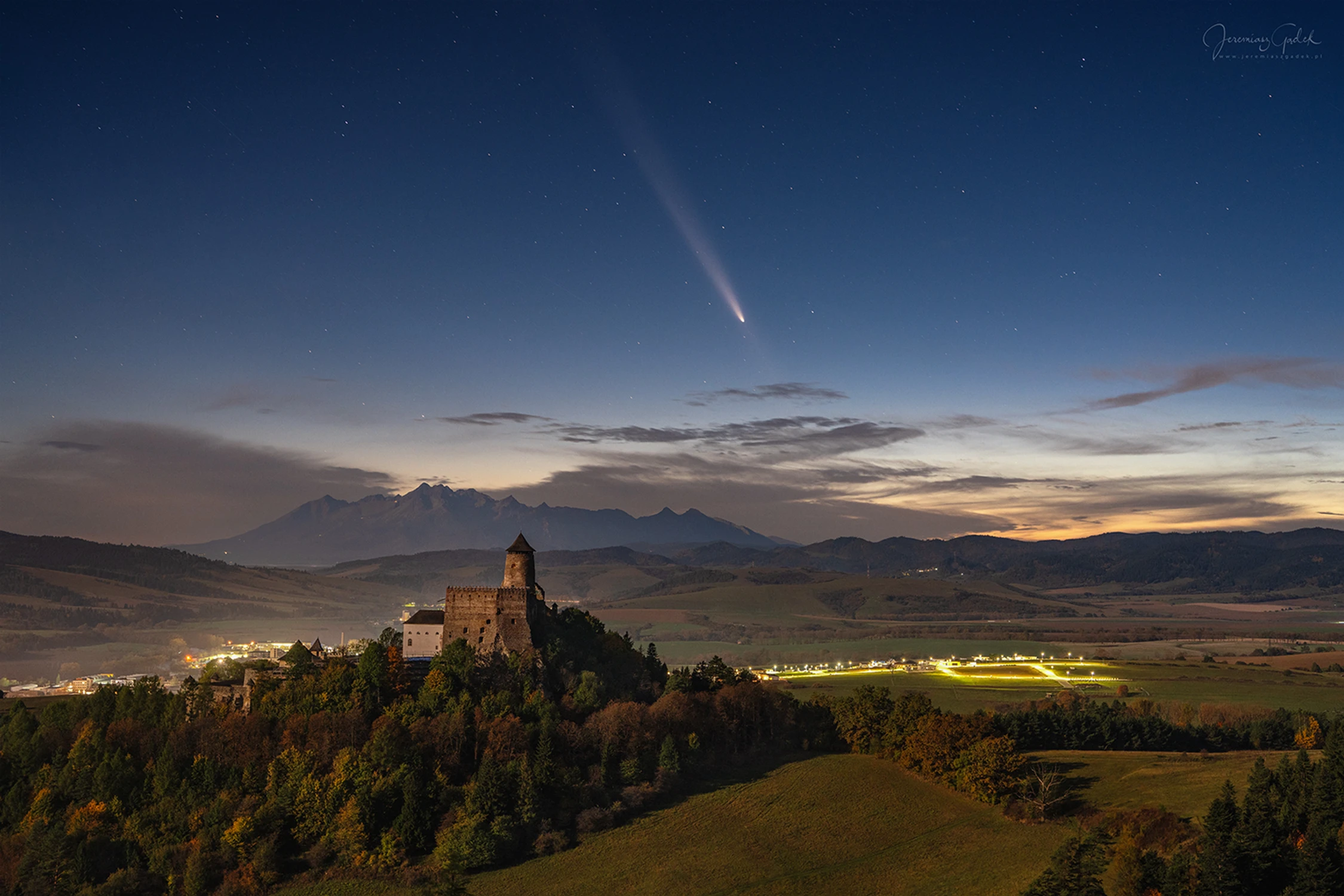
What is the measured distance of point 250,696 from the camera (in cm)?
8825

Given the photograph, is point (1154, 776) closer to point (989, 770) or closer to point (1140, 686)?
point (989, 770)

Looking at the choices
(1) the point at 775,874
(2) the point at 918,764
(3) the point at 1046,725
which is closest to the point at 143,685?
(1) the point at 775,874

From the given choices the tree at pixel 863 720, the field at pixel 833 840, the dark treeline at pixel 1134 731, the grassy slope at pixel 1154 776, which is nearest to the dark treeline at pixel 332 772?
the field at pixel 833 840

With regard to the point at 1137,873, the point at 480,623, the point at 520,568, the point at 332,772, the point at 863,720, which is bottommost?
the point at 1137,873

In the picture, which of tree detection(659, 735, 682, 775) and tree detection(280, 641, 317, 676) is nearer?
tree detection(659, 735, 682, 775)

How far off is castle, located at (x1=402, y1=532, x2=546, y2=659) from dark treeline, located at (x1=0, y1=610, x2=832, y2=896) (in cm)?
229

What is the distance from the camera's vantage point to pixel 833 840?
7950cm

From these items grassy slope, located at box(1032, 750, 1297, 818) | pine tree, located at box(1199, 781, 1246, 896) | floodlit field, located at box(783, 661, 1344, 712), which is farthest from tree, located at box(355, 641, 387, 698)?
floodlit field, located at box(783, 661, 1344, 712)

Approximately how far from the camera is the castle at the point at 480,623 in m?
94.6

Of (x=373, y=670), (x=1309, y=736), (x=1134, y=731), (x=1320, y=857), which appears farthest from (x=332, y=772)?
(x=1309, y=736)

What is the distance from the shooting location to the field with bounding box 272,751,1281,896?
234ft

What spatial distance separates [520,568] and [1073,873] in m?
58.5

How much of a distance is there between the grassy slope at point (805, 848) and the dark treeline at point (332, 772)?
4.15m

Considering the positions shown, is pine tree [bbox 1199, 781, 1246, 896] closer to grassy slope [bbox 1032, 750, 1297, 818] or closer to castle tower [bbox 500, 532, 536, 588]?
grassy slope [bbox 1032, 750, 1297, 818]
